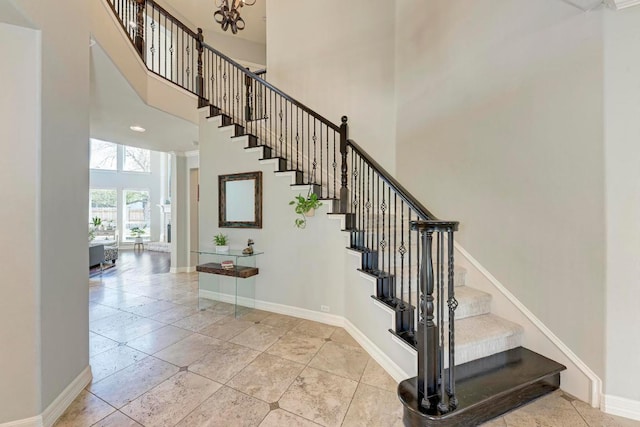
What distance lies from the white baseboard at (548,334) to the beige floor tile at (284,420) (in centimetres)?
194

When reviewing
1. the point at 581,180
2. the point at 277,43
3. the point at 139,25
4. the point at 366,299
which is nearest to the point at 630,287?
the point at 581,180

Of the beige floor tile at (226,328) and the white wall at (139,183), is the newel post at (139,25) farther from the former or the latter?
the white wall at (139,183)

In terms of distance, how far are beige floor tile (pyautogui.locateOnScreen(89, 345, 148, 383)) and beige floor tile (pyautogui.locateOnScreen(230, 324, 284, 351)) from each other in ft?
2.91

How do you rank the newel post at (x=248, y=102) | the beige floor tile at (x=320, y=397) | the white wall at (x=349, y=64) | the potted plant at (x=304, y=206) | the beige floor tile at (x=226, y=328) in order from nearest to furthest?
the beige floor tile at (x=320, y=397)
the beige floor tile at (x=226, y=328)
the potted plant at (x=304, y=206)
the white wall at (x=349, y=64)
the newel post at (x=248, y=102)

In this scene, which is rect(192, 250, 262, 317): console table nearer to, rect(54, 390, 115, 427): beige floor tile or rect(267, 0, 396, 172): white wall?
rect(54, 390, 115, 427): beige floor tile

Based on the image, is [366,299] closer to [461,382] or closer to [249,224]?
[461,382]

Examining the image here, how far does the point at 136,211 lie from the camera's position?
36.1 feet

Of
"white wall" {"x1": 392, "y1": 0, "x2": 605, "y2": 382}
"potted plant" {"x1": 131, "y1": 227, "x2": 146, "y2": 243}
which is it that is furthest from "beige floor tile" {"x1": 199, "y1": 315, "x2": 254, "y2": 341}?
"potted plant" {"x1": 131, "y1": 227, "x2": 146, "y2": 243}

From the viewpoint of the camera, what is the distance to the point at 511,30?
2504mm

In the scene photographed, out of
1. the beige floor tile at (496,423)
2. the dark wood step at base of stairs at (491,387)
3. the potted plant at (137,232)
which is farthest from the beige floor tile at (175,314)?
the potted plant at (137,232)

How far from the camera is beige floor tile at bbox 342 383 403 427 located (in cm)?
178

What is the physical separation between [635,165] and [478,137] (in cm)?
119

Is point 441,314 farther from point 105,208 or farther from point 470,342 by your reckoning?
point 105,208

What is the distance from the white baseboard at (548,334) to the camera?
192cm
